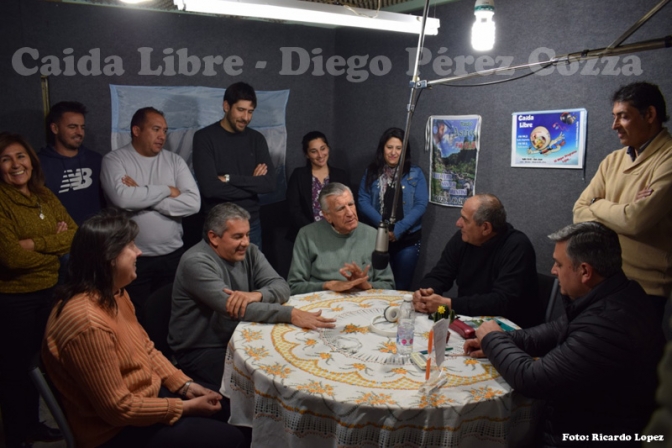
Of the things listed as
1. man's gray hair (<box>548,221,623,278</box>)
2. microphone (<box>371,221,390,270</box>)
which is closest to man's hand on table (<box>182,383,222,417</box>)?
microphone (<box>371,221,390,270</box>)

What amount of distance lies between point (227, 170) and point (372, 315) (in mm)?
1787

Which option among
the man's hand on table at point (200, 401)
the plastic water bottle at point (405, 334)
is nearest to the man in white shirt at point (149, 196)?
the man's hand on table at point (200, 401)

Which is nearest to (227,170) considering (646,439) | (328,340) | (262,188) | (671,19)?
(262,188)

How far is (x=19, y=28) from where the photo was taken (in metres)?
3.44

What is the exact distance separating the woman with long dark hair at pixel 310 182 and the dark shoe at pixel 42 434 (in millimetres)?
2010

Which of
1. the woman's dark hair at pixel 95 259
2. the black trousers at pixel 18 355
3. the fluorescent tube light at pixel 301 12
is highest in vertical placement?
the fluorescent tube light at pixel 301 12

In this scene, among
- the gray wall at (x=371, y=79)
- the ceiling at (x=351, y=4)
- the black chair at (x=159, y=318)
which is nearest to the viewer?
the black chair at (x=159, y=318)

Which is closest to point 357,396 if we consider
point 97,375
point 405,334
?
point 405,334

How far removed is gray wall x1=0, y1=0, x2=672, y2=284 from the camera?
308 cm

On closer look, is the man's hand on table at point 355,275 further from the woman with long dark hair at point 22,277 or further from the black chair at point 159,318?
the woman with long dark hair at point 22,277

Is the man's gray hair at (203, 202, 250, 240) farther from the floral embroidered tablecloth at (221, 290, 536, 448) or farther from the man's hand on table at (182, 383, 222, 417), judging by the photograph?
the man's hand on table at (182, 383, 222, 417)

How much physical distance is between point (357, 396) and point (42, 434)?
6.48 ft

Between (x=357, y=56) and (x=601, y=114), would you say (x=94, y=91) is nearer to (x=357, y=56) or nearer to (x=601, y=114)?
(x=357, y=56)

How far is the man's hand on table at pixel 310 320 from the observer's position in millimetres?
2088
